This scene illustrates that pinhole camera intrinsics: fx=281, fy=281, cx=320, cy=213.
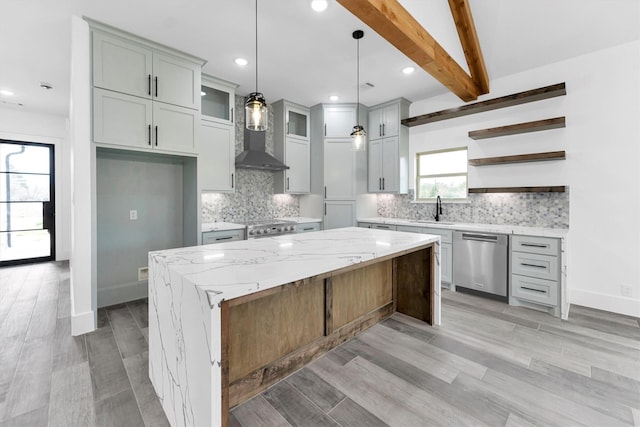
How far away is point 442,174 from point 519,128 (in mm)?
1198

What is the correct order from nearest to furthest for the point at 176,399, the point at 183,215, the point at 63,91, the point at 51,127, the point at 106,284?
the point at 176,399 → the point at 106,284 → the point at 183,215 → the point at 63,91 → the point at 51,127

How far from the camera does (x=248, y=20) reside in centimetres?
265

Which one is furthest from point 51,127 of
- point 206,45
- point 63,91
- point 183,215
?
point 206,45

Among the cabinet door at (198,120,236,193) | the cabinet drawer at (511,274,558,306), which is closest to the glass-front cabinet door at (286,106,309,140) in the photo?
the cabinet door at (198,120,236,193)

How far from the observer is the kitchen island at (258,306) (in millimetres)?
1186

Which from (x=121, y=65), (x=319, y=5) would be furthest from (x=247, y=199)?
(x=319, y=5)

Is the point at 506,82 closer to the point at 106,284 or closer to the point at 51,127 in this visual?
the point at 106,284

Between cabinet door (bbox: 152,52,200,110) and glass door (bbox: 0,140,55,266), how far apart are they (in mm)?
4371

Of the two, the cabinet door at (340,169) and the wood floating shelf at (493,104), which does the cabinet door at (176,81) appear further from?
the wood floating shelf at (493,104)

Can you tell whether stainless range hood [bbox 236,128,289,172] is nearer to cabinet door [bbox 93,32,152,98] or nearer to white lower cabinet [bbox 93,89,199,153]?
white lower cabinet [bbox 93,89,199,153]

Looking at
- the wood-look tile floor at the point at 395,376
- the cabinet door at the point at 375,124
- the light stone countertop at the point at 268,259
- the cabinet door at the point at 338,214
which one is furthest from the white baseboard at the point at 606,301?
the cabinet door at the point at 375,124

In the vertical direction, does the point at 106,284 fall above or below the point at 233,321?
below

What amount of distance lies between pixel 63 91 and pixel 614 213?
7.62 m

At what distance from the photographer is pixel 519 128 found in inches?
141
